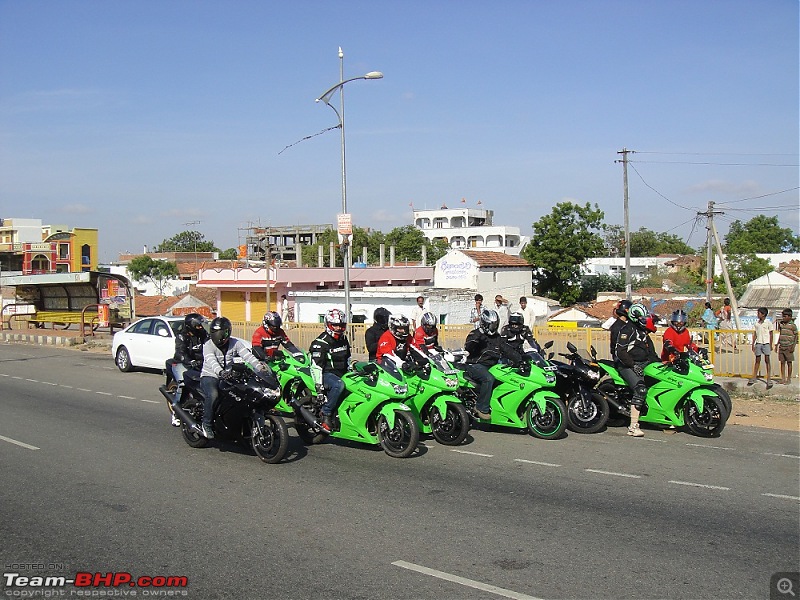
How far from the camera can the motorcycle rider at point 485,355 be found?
1119 cm

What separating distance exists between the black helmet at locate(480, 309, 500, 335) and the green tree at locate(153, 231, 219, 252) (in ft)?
422

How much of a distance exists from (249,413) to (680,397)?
20.3 ft

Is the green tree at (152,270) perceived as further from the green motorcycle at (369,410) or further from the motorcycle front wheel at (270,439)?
the motorcycle front wheel at (270,439)

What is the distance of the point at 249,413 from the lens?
9367 mm

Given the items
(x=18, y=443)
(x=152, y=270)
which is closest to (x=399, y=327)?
(x=18, y=443)

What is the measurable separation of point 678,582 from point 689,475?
3529 mm

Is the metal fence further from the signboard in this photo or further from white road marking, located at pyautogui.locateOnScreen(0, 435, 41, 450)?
white road marking, located at pyautogui.locateOnScreen(0, 435, 41, 450)

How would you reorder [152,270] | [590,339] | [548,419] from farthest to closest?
[152,270] → [590,339] → [548,419]

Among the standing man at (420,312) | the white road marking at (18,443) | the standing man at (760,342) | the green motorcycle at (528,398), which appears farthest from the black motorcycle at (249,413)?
the standing man at (760,342)

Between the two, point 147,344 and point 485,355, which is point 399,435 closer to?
point 485,355

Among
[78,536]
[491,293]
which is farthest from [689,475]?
[491,293]

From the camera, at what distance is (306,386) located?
1077cm

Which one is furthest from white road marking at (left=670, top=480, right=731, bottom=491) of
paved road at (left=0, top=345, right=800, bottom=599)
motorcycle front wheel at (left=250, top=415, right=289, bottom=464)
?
motorcycle front wheel at (left=250, top=415, right=289, bottom=464)

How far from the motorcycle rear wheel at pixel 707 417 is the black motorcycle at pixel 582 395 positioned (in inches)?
47.0
